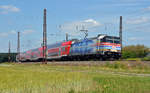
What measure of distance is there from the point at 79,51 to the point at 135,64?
49.8ft

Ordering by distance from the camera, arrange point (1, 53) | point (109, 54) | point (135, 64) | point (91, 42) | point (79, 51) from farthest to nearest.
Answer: point (1, 53) < point (79, 51) < point (91, 42) < point (109, 54) < point (135, 64)

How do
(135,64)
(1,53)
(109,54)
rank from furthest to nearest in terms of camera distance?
(1,53)
(109,54)
(135,64)

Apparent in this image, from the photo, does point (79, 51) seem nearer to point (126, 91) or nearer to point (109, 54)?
point (109, 54)

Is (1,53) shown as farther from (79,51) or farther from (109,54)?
(109,54)

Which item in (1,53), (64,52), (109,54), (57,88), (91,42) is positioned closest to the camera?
(57,88)

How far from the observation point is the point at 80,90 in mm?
10703

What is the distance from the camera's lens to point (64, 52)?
44719 mm

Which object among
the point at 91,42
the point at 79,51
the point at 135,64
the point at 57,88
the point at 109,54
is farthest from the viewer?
the point at 79,51

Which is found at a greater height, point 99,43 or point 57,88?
point 99,43

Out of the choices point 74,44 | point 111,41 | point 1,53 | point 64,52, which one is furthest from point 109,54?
point 1,53

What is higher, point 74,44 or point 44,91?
point 74,44

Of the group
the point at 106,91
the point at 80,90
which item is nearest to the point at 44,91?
the point at 80,90

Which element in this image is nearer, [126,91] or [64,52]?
[126,91]

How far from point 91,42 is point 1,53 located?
71.9 meters
